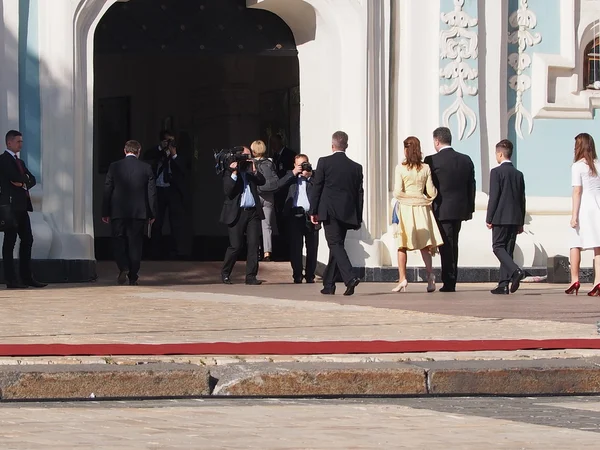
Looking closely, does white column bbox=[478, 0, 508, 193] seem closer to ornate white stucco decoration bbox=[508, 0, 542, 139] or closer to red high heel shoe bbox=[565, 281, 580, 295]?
ornate white stucco decoration bbox=[508, 0, 542, 139]

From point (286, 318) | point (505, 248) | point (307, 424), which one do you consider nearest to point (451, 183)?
point (505, 248)

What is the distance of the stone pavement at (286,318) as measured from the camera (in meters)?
8.50

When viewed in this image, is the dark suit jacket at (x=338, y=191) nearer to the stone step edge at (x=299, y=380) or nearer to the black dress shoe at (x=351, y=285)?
the black dress shoe at (x=351, y=285)

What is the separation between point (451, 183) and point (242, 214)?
311cm

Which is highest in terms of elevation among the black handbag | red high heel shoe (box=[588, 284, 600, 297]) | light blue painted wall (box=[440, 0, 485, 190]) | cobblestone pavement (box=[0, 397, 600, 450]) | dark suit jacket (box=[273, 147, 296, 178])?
light blue painted wall (box=[440, 0, 485, 190])

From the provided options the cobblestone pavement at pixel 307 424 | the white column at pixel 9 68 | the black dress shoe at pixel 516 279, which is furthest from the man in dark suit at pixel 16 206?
the cobblestone pavement at pixel 307 424

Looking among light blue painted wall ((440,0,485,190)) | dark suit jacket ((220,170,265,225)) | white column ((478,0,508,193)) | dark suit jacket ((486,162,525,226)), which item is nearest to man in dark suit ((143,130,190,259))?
dark suit jacket ((220,170,265,225))

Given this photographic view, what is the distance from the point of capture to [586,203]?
15188mm

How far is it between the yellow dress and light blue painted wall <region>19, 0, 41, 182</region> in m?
4.98

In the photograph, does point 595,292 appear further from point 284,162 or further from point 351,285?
point 284,162

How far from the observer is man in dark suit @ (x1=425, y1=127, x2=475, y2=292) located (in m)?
15.6

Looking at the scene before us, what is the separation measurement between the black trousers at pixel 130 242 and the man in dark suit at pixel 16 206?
1191mm

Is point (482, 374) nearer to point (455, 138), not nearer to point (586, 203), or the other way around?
point (586, 203)

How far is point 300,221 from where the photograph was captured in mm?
18078
